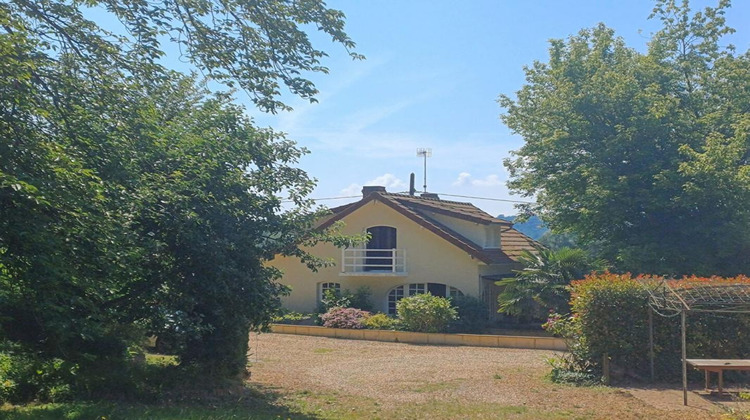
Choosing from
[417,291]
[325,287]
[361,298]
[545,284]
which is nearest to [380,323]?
[361,298]

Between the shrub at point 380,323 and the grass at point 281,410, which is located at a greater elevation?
the shrub at point 380,323

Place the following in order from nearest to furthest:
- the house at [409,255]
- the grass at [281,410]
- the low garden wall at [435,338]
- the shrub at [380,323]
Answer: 1. the grass at [281,410]
2. the low garden wall at [435,338]
3. the shrub at [380,323]
4. the house at [409,255]

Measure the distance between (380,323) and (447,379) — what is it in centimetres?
966

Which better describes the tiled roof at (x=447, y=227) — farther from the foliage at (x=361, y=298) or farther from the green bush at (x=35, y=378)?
the green bush at (x=35, y=378)

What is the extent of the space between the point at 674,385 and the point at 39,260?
11370 millimetres

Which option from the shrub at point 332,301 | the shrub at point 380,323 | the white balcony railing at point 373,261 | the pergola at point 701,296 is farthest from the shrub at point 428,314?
the pergola at point 701,296

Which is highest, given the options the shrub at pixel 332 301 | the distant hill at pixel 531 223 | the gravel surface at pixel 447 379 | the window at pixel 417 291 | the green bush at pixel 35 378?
the distant hill at pixel 531 223

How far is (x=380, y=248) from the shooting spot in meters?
28.1

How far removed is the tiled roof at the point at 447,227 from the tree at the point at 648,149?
→ 2.13 meters

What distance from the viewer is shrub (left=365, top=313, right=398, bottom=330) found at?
23.3m

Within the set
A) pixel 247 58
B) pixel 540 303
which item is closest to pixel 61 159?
pixel 247 58

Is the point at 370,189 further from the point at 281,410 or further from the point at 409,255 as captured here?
the point at 281,410

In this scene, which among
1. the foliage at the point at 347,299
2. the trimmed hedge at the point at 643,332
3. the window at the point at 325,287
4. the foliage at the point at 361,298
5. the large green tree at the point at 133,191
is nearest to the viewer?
the large green tree at the point at 133,191

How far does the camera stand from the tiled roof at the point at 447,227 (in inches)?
1003
